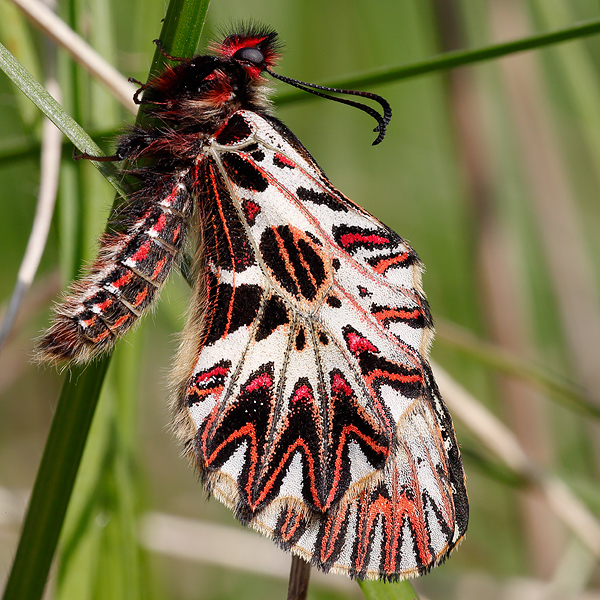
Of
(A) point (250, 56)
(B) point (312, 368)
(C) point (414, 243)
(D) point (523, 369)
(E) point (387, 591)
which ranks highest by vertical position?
(C) point (414, 243)

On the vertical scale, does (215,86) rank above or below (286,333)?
above

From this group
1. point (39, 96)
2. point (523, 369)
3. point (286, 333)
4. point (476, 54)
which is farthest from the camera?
point (523, 369)

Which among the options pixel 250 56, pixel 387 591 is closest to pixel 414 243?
pixel 250 56

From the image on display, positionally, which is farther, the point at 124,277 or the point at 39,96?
the point at 124,277

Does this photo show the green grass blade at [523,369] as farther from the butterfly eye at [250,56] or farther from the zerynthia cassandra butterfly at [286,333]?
the butterfly eye at [250,56]

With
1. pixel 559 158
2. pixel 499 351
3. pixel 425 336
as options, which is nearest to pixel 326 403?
pixel 425 336

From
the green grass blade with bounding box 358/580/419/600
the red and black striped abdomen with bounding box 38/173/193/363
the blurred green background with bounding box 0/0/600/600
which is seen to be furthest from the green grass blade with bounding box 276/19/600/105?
the green grass blade with bounding box 358/580/419/600

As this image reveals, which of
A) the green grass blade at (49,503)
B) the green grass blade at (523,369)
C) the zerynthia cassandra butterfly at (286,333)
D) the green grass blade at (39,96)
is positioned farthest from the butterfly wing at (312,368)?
the green grass blade at (523,369)

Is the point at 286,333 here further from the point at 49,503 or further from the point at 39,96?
the point at 39,96
